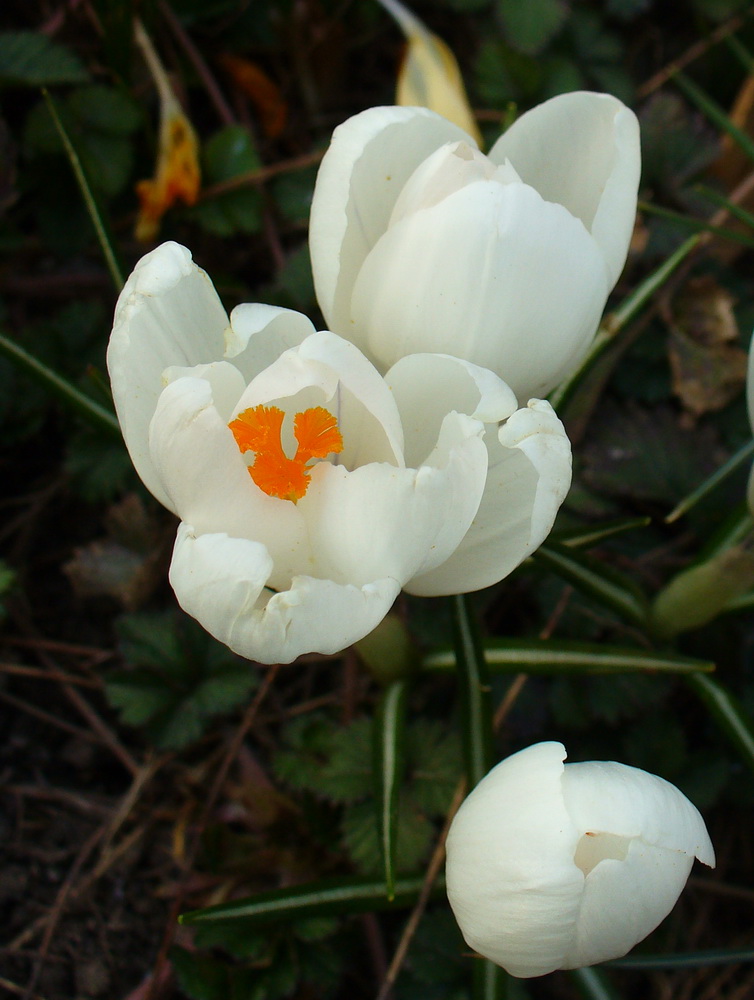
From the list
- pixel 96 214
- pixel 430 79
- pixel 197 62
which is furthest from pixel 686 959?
pixel 197 62

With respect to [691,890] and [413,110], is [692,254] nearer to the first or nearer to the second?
[413,110]

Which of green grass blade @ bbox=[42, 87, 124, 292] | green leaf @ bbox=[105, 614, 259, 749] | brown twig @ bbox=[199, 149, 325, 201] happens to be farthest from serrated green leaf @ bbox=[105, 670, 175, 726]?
brown twig @ bbox=[199, 149, 325, 201]

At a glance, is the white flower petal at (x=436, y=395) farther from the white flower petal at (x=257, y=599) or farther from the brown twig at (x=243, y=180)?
the brown twig at (x=243, y=180)

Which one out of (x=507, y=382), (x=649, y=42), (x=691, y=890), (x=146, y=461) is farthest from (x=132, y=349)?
(x=649, y=42)

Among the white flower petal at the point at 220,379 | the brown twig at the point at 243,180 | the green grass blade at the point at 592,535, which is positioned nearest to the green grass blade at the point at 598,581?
the green grass blade at the point at 592,535

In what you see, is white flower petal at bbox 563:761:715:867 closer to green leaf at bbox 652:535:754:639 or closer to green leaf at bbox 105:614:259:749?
green leaf at bbox 652:535:754:639

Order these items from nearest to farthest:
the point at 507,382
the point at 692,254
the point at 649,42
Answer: the point at 507,382 < the point at 692,254 < the point at 649,42
